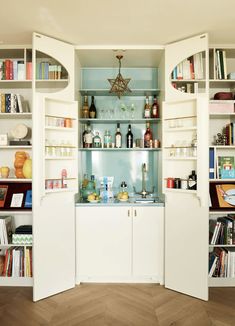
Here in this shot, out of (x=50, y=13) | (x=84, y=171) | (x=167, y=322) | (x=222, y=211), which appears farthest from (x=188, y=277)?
(x=50, y=13)

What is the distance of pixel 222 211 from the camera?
2994 mm

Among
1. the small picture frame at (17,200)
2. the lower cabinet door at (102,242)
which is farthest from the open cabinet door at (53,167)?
the small picture frame at (17,200)

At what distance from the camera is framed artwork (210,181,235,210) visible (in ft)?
10.2

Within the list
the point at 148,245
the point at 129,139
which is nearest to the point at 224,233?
the point at 148,245

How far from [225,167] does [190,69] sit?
3.78 feet

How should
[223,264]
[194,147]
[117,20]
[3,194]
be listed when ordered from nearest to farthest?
[117,20] → [194,147] → [223,264] → [3,194]

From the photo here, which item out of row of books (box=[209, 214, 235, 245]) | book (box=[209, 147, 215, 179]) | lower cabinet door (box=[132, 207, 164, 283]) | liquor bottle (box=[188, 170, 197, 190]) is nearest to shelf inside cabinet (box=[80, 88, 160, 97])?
book (box=[209, 147, 215, 179])

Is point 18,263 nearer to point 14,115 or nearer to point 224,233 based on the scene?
point 14,115

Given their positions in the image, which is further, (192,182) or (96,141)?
(96,141)

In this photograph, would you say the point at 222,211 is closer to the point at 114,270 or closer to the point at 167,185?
the point at 167,185

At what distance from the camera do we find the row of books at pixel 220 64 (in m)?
3.03

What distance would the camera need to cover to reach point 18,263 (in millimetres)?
3109

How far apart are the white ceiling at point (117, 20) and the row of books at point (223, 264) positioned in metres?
2.32

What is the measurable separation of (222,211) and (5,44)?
9.78ft
